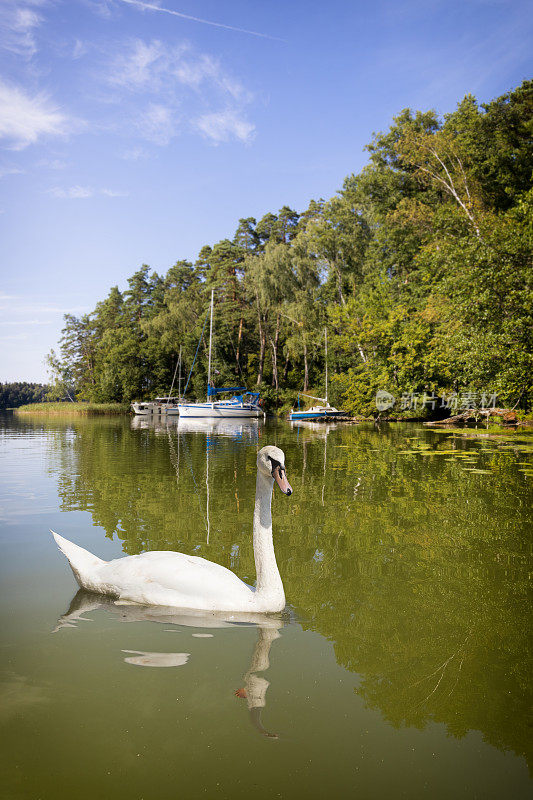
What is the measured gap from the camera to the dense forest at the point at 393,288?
17141 millimetres

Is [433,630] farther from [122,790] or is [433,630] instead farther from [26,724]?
[26,724]

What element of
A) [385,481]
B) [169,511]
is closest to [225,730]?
[169,511]

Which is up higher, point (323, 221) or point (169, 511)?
point (323, 221)

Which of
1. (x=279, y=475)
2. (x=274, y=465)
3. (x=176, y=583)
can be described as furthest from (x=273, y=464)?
(x=176, y=583)

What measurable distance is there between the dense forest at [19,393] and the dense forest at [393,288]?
38646 millimetres

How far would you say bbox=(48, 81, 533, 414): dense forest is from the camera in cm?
1714

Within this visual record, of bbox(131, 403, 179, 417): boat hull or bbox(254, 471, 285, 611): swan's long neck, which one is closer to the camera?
bbox(254, 471, 285, 611): swan's long neck

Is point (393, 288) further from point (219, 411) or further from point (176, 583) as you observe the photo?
point (176, 583)

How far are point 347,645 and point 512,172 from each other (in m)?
29.9

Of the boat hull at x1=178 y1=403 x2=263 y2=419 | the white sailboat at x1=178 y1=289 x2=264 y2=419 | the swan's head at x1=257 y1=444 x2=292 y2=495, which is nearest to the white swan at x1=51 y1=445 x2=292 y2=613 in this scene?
the swan's head at x1=257 y1=444 x2=292 y2=495

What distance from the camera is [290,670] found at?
301 cm

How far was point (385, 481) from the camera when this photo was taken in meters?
9.95

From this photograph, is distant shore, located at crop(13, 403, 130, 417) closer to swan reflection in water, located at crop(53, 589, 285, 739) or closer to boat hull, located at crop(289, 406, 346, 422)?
boat hull, located at crop(289, 406, 346, 422)

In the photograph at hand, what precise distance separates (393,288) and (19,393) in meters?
88.8
